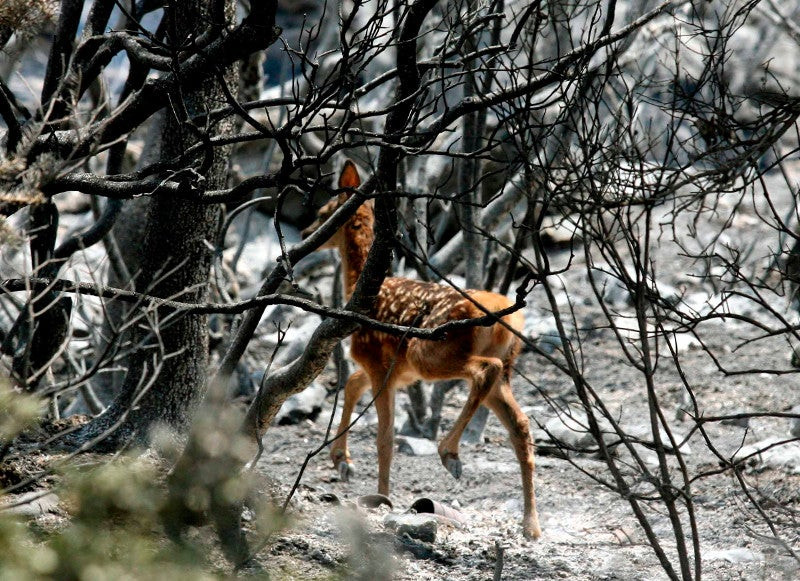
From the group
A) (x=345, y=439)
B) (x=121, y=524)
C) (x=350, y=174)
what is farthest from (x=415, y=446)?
(x=121, y=524)

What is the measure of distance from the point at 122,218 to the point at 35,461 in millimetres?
4955

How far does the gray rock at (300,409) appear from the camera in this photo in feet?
Answer: 35.7

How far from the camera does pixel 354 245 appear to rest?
28.4 ft

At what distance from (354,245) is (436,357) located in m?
1.58

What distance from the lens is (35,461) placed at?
5.55 meters

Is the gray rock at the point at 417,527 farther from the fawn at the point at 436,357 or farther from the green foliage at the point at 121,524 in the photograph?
the green foliage at the point at 121,524

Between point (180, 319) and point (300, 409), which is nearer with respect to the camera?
point (180, 319)

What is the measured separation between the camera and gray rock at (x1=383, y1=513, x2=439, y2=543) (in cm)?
633

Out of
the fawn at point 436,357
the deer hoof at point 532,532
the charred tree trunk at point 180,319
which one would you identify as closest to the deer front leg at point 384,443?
the fawn at point 436,357

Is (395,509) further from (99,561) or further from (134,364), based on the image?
(99,561)

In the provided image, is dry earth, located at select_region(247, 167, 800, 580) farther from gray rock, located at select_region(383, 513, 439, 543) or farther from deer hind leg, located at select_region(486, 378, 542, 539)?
deer hind leg, located at select_region(486, 378, 542, 539)

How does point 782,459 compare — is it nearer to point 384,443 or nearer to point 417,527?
point 384,443

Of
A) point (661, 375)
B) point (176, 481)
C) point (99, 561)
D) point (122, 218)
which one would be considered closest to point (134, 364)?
point (176, 481)

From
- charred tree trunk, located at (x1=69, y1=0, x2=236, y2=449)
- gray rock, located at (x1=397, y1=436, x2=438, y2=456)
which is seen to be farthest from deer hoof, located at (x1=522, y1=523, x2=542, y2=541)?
gray rock, located at (x1=397, y1=436, x2=438, y2=456)
